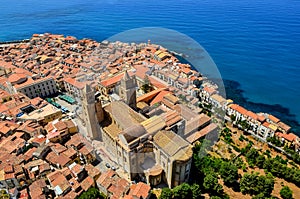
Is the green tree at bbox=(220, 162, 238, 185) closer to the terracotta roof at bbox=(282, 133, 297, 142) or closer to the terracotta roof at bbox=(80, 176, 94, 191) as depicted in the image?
the terracotta roof at bbox=(282, 133, 297, 142)

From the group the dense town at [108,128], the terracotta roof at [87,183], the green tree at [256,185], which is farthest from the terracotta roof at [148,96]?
the green tree at [256,185]

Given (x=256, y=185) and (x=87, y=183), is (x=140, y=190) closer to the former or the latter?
(x=87, y=183)

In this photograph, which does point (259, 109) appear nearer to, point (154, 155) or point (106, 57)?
point (154, 155)

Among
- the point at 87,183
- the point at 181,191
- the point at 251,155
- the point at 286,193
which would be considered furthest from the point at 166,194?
the point at 251,155

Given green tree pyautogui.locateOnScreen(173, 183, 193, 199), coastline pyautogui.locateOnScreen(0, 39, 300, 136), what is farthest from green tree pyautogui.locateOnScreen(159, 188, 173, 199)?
coastline pyautogui.locateOnScreen(0, 39, 300, 136)

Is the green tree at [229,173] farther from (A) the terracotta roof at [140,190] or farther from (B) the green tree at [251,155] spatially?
(A) the terracotta roof at [140,190]
